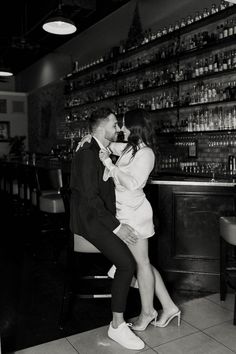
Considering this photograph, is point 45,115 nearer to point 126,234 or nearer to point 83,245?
point 83,245

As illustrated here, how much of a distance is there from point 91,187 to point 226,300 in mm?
1695

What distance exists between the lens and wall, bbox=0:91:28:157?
1344cm

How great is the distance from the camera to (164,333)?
2.59 meters

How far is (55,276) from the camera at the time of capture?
3834 mm

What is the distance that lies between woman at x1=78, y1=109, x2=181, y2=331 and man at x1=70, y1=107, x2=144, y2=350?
74mm

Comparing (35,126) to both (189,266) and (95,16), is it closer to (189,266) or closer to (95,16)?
(95,16)

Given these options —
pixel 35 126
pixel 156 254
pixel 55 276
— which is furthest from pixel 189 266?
pixel 35 126

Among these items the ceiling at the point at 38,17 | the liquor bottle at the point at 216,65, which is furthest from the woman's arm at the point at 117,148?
the ceiling at the point at 38,17

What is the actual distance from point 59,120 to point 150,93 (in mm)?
4302

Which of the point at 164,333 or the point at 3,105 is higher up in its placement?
the point at 3,105

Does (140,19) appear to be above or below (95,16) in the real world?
below

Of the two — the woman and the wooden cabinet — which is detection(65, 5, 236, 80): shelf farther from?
the woman

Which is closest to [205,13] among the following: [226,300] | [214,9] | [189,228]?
[214,9]

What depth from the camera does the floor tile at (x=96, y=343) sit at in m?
2.35
